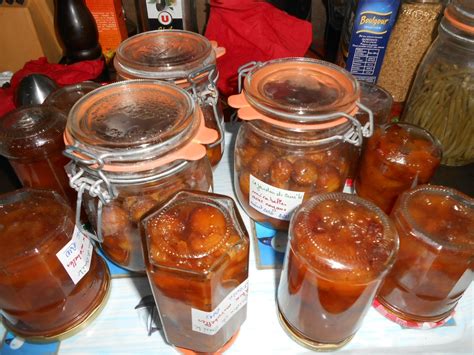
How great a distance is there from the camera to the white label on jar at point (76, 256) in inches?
17.4

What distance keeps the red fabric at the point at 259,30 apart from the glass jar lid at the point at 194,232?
2.85ft

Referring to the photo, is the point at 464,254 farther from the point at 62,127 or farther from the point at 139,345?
the point at 62,127

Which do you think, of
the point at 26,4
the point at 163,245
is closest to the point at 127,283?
the point at 163,245

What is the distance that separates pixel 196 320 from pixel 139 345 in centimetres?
13

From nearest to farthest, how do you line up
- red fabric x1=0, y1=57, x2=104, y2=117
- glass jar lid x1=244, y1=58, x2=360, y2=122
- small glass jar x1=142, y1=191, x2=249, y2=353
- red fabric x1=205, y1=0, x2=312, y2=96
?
small glass jar x1=142, y1=191, x2=249, y2=353
glass jar lid x1=244, y1=58, x2=360, y2=122
red fabric x1=0, y1=57, x2=104, y2=117
red fabric x1=205, y1=0, x2=312, y2=96

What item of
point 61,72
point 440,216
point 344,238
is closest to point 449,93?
point 440,216

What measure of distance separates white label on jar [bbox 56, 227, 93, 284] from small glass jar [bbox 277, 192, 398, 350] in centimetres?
26

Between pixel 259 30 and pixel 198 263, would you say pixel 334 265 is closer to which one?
pixel 198 263

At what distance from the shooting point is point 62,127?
55 centimetres

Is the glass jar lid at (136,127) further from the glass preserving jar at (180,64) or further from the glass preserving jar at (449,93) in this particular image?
the glass preserving jar at (449,93)

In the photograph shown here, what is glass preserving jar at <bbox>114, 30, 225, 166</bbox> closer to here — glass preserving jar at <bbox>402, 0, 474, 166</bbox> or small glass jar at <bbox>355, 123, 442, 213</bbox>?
small glass jar at <bbox>355, 123, 442, 213</bbox>

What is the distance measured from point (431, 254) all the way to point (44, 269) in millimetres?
447

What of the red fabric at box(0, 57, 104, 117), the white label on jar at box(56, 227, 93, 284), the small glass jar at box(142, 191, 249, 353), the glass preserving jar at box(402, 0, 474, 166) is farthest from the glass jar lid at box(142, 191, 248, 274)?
the red fabric at box(0, 57, 104, 117)

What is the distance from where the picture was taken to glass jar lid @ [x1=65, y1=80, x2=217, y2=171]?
417 mm
